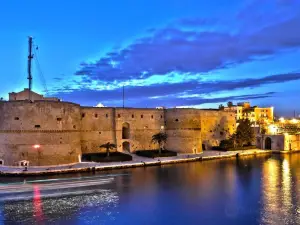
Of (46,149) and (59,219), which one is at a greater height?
(46,149)

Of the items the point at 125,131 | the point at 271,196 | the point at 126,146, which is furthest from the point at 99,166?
the point at 271,196

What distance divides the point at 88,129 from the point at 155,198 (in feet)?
52.8

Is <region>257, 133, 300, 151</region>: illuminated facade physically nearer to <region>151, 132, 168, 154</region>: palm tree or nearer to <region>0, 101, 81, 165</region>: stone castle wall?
<region>151, 132, 168, 154</region>: palm tree

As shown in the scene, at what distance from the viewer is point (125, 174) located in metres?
24.7

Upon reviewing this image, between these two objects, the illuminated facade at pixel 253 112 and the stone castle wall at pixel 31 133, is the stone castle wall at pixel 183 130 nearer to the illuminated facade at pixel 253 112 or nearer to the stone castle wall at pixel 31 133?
the stone castle wall at pixel 31 133

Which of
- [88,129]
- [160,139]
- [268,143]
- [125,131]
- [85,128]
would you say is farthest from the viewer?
[268,143]

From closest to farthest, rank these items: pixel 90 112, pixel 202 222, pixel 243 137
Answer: pixel 202 222
pixel 90 112
pixel 243 137

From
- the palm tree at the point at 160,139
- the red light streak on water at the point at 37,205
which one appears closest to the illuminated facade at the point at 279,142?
the palm tree at the point at 160,139

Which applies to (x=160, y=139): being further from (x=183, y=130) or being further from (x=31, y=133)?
(x=31, y=133)

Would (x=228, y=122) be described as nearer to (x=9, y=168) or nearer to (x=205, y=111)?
(x=205, y=111)

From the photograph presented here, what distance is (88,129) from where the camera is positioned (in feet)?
107

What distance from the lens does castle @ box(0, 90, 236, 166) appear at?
1040 inches

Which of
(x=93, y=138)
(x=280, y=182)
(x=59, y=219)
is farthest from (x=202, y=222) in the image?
(x=93, y=138)

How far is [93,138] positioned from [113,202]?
54.1 ft
